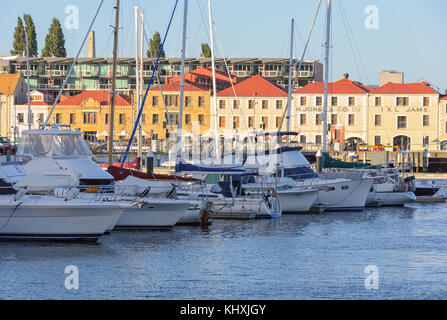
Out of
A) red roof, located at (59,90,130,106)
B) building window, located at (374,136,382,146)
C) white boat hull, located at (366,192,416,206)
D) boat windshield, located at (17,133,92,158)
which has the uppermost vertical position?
red roof, located at (59,90,130,106)

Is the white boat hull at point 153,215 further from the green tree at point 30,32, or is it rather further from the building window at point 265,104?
the green tree at point 30,32

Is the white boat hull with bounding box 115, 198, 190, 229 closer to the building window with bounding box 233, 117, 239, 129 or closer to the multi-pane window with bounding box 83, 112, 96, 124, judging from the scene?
the building window with bounding box 233, 117, 239, 129

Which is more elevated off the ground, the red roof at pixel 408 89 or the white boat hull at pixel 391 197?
the red roof at pixel 408 89

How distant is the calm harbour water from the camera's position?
2364cm

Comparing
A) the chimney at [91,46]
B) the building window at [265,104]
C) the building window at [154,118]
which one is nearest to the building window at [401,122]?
the building window at [265,104]

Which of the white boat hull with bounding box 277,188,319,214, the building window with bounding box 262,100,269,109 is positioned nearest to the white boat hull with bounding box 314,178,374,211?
the white boat hull with bounding box 277,188,319,214

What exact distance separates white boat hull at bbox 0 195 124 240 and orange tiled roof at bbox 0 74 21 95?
88.4m

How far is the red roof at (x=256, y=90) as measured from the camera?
343ft

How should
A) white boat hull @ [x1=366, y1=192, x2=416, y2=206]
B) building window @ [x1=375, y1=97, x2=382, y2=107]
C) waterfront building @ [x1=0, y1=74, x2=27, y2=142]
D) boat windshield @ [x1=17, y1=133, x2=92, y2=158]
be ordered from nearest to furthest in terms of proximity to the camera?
boat windshield @ [x1=17, y1=133, x2=92, y2=158] → white boat hull @ [x1=366, y1=192, x2=416, y2=206] → building window @ [x1=375, y1=97, x2=382, y2=107] → waterfront building @ [x1=0, y1=74, x2=27, y2=142]

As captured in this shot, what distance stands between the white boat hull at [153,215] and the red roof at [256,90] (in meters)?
69.0

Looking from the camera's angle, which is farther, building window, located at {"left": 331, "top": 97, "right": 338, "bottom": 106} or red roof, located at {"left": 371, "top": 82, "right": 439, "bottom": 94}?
building window, located at {"left": 331, "top": 97, "right": 338, "bottom": 106}

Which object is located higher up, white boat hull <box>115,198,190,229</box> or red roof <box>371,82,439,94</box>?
red roof <box>371,82,439,94</box>

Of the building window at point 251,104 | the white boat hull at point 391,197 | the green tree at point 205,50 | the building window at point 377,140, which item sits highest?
the green tree at point 205,50
